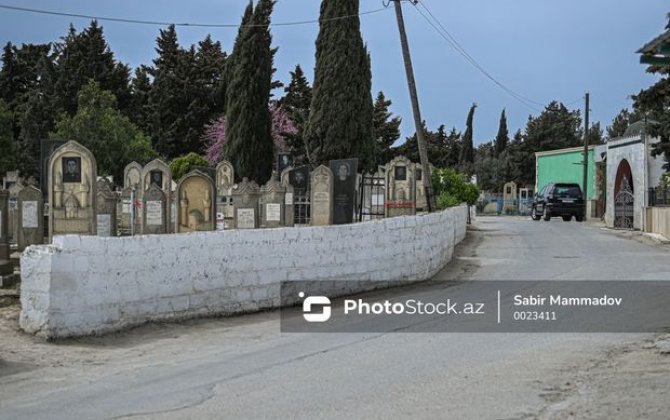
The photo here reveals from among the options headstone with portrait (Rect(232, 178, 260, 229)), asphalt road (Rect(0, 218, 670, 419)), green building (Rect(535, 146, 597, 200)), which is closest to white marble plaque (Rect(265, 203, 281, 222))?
headstone with portrait (Rect(232, 178, 260, 229))

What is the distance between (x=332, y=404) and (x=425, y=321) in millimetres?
5012

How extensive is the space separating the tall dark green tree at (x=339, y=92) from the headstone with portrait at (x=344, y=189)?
18.4m

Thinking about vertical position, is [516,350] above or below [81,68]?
below

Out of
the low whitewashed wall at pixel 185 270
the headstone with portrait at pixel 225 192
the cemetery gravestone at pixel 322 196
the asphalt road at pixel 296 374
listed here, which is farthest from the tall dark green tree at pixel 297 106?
the asphalt road at pixel 296 374

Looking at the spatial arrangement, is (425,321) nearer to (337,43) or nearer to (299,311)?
(299,311)

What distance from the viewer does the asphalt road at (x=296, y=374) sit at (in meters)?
6.88

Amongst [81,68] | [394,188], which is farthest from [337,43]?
[81,68]

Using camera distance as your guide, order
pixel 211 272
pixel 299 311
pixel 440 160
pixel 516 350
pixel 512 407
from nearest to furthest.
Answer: pixel 512 407, pixel 516 350, pixel 211 272, pixel 299 311, pixel 440 160

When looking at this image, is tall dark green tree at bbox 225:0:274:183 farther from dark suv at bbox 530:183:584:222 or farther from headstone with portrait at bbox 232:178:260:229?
headstone with portrait at bbox 232:178:260:229

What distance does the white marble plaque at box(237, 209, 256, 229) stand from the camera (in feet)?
64.0

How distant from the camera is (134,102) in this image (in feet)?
201

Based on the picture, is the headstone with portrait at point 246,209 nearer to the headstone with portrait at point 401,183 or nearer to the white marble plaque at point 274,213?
the white marble plaque at point 274,213

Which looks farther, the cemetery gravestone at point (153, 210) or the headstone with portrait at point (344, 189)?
the headstone with portrait at point (344, 189)

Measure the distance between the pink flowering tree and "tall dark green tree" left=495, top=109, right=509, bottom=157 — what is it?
4000 cm
